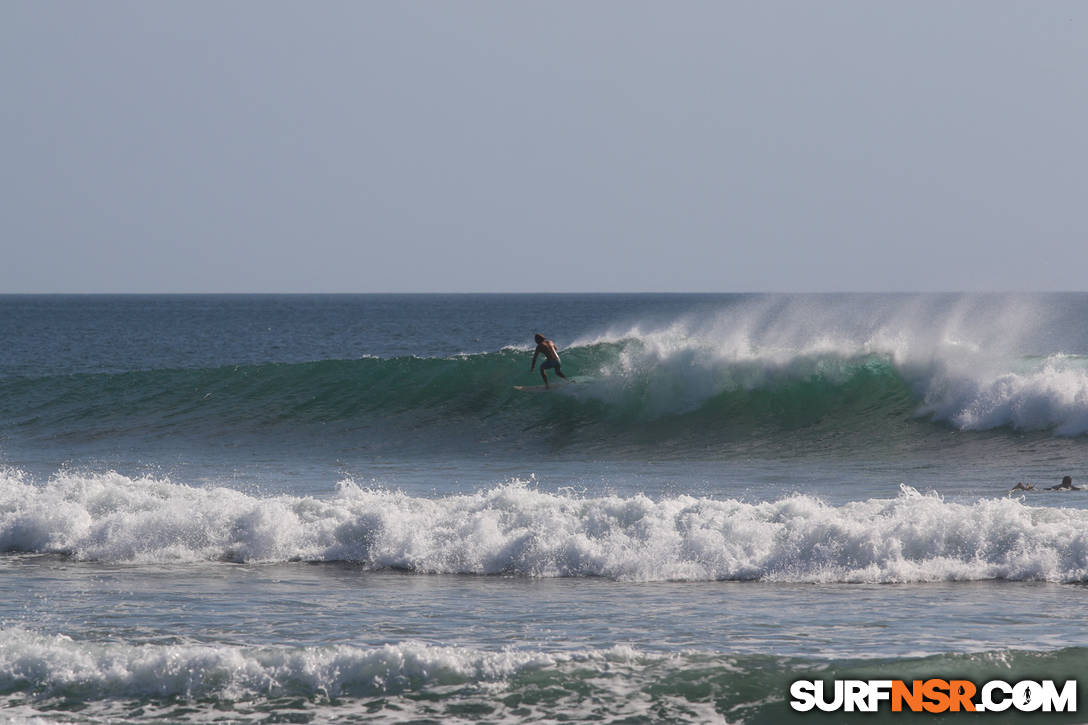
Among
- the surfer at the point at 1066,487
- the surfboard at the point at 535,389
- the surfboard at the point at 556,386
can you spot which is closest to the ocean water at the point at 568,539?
the surfboard at the point at 556,386

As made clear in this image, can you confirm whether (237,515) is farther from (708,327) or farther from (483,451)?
(708,327)

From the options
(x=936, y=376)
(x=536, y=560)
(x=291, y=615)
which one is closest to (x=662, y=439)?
(x=936, y=376)

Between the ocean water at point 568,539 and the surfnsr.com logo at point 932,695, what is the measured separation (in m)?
0.10

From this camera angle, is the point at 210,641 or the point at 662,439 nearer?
the point at 210,641

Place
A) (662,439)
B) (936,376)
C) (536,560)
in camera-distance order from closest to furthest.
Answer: (536,560)
(662,439)
(936,376)

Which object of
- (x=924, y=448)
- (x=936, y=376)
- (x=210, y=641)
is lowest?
(x=210, y=641)

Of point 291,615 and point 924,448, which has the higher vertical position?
point 924,448

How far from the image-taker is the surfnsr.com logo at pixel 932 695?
7.17 metres

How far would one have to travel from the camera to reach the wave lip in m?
10.7

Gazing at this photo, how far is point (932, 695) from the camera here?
7281mm

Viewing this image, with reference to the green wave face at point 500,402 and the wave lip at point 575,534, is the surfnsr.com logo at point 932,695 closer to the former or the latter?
the wave lip at point 575,534

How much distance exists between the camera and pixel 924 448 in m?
19.1

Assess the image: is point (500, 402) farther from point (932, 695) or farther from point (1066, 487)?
point (932, 695)

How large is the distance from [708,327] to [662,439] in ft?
19.9
